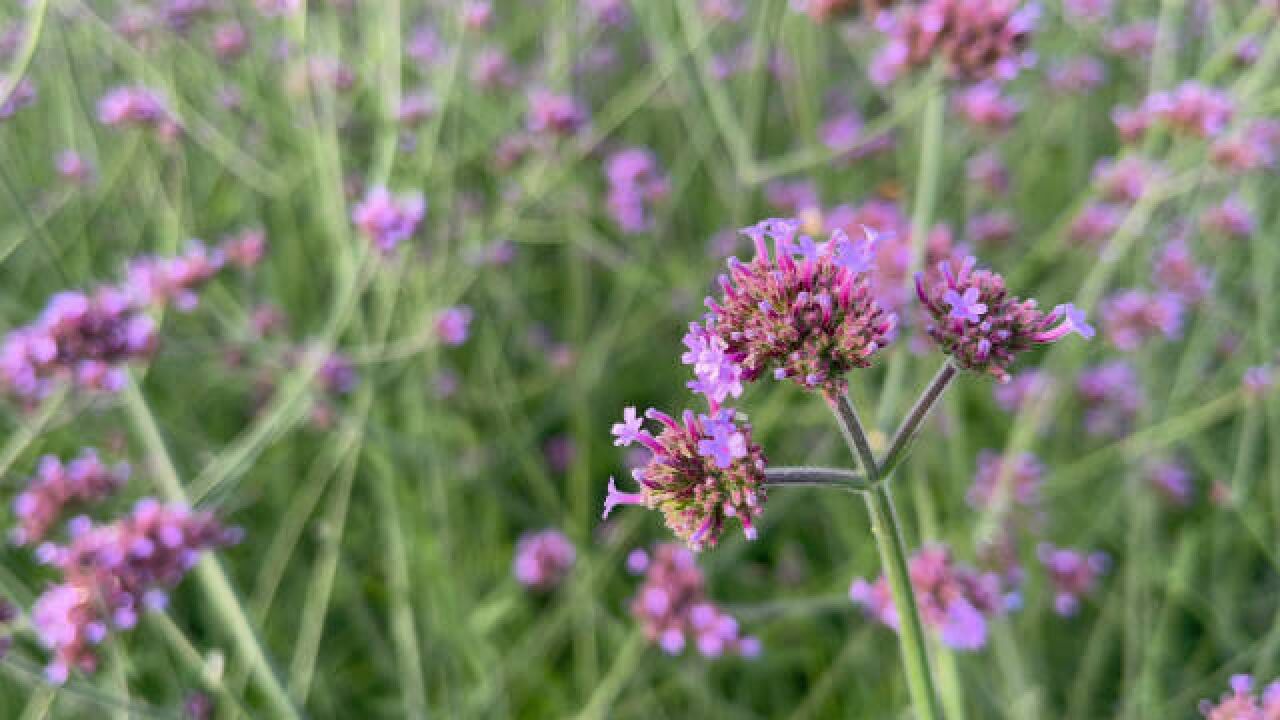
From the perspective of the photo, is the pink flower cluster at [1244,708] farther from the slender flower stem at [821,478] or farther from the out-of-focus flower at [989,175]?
the out-of-focus flower at [989,175]

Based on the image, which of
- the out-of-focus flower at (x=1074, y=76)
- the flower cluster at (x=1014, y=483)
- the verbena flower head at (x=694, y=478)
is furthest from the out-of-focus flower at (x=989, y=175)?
the verbena flower head at (x=694, y=478)

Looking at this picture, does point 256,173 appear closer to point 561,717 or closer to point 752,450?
point 561,717

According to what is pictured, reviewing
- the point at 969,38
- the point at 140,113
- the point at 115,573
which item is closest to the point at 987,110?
the point at 969,38

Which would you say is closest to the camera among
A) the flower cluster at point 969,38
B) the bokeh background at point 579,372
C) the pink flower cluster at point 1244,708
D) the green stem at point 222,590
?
the pink flower cluster at point 1244,708

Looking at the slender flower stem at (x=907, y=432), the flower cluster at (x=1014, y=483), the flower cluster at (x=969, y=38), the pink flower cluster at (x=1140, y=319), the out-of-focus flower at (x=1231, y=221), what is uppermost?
the out-of-focus flower at (x=1231, y=221)

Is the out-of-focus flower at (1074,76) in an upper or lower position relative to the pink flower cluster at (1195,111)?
upper

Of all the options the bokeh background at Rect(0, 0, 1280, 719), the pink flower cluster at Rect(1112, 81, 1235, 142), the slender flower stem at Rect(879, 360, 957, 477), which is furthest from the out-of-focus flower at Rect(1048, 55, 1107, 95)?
the slender flower stem at Rect(879, 360, 957, 477)

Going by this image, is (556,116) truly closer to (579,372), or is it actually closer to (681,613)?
(579,372)
